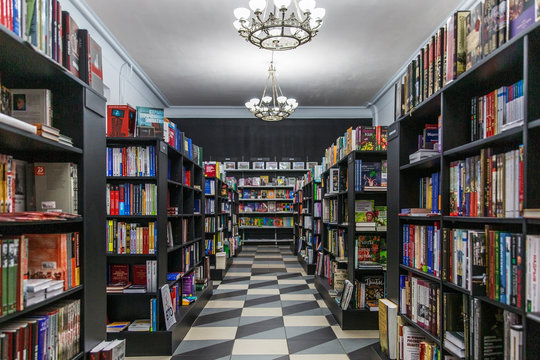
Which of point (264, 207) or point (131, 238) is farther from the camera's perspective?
point (264, 207)

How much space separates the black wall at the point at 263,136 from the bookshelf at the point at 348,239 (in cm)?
719

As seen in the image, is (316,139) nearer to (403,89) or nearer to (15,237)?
(403,89)

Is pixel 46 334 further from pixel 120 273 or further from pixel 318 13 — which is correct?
pixel 318 13

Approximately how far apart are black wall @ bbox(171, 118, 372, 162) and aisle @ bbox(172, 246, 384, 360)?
255 inches

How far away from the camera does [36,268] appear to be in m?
1.82

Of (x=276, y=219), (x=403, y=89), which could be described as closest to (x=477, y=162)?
(x=403, y=89)

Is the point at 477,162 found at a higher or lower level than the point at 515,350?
higher

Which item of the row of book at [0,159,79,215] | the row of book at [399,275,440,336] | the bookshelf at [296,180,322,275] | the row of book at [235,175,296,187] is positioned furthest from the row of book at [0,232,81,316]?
the row of book at [235,175,296,187]

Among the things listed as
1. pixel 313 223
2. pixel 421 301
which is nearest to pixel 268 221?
pixel 313 223

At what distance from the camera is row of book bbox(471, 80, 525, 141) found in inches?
61.5

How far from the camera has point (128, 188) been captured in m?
3.36

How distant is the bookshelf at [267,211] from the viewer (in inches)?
489

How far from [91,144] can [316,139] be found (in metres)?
10.7

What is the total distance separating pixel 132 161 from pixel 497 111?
2742mm
